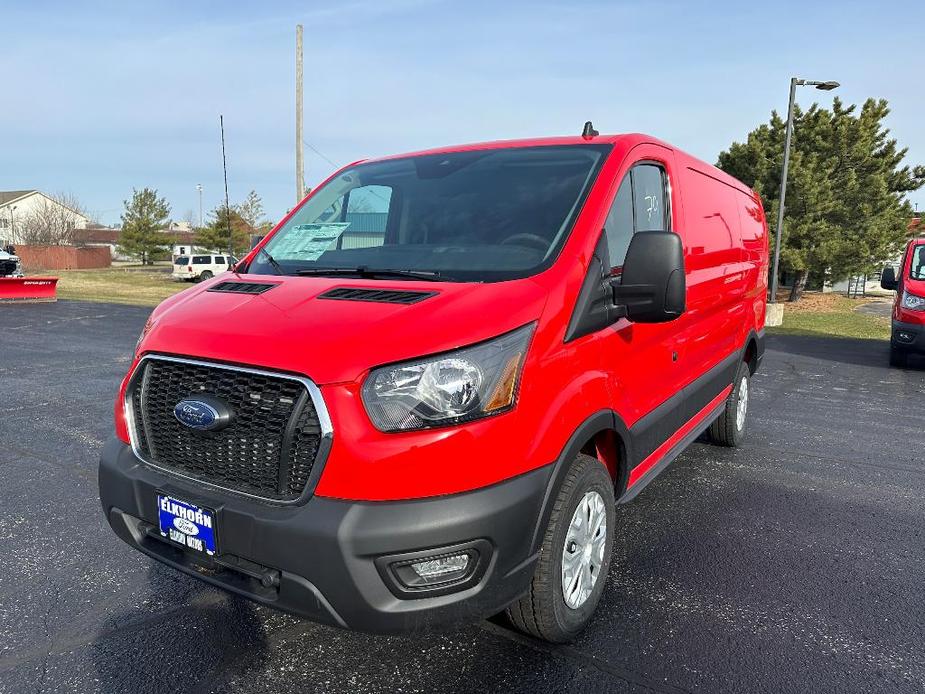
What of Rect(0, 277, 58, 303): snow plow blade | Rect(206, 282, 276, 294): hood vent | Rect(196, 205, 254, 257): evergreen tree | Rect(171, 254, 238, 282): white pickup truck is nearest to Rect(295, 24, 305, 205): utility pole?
Rect(0, 277, 58, 303): snow plow blade

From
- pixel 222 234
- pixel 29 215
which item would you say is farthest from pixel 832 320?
pixel 29 215

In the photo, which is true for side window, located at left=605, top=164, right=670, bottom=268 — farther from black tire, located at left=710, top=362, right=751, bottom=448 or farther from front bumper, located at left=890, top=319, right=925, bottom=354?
front bumper, located at left=890, top=319, right=925, bottom=354

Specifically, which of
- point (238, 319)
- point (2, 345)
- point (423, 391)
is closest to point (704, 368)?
point (423, 391)

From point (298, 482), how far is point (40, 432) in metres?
4.80

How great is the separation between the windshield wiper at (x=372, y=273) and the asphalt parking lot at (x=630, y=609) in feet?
4.87

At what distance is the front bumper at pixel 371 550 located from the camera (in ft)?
6.67

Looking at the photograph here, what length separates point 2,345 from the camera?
1102 cm

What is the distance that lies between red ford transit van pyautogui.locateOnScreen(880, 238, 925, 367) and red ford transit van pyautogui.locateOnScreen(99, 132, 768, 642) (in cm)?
811

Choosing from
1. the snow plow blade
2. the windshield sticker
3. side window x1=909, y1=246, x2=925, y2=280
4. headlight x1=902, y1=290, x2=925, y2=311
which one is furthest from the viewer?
the snow plow blade

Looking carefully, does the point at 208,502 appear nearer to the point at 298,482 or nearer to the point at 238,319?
the point at 298,482

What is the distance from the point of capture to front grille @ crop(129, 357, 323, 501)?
2135 mm

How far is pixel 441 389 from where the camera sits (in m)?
2.12

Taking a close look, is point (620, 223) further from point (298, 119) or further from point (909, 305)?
point (298, 119)

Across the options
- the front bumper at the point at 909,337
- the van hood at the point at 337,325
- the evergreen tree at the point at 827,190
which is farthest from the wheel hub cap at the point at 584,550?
the evergreen tree at the point at 827,190
